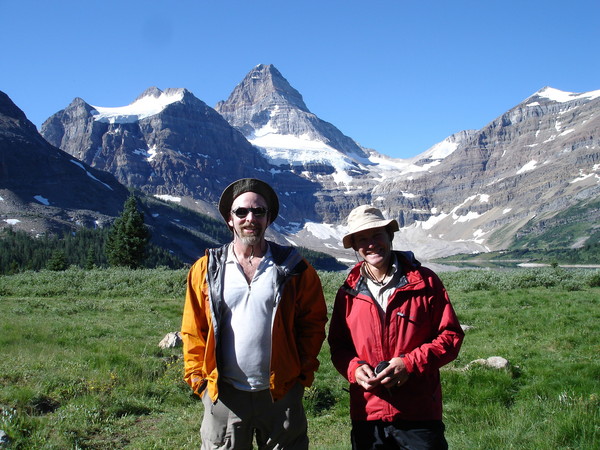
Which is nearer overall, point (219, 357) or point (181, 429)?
point (219, 357)

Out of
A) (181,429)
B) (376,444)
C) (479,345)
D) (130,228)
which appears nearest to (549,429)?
(376,444)

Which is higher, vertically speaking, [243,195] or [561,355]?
[243,195]

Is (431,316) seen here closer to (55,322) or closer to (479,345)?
(479,345)

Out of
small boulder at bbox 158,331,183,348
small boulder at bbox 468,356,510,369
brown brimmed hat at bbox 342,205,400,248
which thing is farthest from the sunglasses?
small boulder at bbox 158,331,183,348

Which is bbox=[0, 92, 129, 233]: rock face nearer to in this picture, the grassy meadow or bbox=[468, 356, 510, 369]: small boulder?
the grassy meadow

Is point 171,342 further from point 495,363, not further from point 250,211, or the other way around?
point 250,211

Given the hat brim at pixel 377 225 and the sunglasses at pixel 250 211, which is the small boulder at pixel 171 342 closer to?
the sunglasses at pixel 250 211

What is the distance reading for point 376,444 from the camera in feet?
12.5

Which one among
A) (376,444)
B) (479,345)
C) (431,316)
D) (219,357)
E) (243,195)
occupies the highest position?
(243,195)

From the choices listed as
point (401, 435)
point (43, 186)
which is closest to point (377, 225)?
point (401, 435)

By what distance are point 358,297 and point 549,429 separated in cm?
318

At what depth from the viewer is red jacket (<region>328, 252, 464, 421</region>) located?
3.72m

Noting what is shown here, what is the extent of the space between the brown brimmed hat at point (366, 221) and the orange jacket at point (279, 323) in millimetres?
532

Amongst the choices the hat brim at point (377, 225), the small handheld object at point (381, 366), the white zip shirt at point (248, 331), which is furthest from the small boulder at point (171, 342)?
the small handheld object at point (381, 366)
